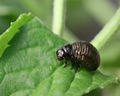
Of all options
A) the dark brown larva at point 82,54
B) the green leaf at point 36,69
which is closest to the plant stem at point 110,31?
the dark brown larva at point 82,54

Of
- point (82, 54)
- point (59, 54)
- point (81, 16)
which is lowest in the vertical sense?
point (81, 16)

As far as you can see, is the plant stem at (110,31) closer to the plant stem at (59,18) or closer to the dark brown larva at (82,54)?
the dark brown larva at (82,54)

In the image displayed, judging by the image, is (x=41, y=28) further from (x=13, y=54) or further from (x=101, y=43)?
(x=101, y=43)

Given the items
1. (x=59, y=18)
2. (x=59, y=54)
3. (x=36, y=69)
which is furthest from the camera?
(x=59, y=18)

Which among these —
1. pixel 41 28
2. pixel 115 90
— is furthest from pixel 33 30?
pixel 115 90

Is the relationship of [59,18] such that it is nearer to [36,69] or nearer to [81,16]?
[36,69]

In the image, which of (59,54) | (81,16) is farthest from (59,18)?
(81,16)

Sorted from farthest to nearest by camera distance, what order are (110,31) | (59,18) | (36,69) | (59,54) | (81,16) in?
(81,16) < (59,18) < (110,31) < (59,54) < (36,69)
